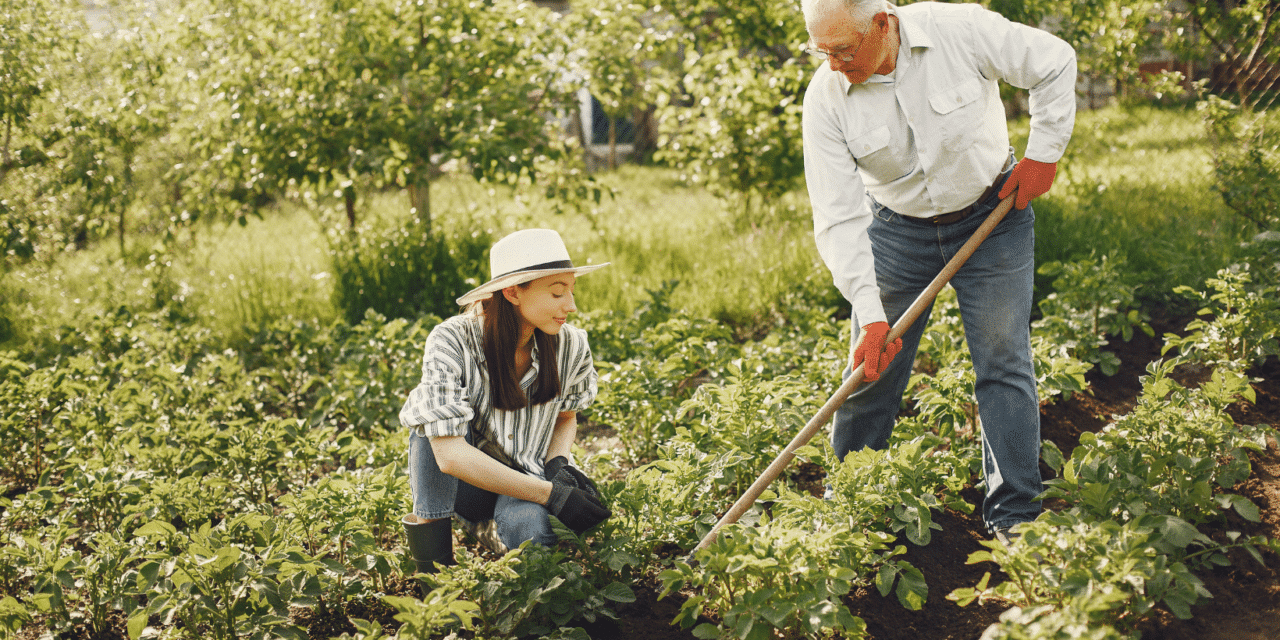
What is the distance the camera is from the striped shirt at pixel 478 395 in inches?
102

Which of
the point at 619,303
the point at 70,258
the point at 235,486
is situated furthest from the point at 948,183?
the point at 70,258

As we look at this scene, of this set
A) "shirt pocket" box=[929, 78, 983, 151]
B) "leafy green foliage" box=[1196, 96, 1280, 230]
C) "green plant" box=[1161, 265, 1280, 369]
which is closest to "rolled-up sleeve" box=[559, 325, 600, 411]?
"shirt pocket" box=[929, 78, 983, 151]

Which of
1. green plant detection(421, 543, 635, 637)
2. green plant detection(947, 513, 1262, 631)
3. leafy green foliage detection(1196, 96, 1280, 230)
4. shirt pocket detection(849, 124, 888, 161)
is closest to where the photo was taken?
green plant detection(947, 513, 1262, 631)

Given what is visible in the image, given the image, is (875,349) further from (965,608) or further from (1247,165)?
(1247,165)

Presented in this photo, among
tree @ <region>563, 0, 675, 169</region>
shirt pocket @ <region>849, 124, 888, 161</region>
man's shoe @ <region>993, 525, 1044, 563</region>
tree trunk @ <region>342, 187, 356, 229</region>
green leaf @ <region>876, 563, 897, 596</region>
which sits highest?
tree @ <region>563, 0, 675, 169</region>

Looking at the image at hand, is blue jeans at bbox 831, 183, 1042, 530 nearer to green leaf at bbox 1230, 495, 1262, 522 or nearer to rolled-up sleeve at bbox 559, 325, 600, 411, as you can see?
green leaf at bbox 1230, 495, 1262, 522

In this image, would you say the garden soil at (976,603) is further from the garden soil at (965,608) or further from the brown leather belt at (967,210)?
the brown leather belt at (967,210)

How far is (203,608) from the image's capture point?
2.39 m

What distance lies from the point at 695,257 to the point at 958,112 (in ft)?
12.9

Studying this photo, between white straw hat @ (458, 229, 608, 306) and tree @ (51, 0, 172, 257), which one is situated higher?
tree @ (51, 0, 172, 257)

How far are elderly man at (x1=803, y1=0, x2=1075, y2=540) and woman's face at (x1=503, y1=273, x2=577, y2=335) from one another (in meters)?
0.79

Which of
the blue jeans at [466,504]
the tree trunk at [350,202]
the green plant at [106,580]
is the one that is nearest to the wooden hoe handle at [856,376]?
the blue jeans at [466,504]

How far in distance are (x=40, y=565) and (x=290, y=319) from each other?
2679 millimetres

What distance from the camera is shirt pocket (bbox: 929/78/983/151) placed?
2.74m
